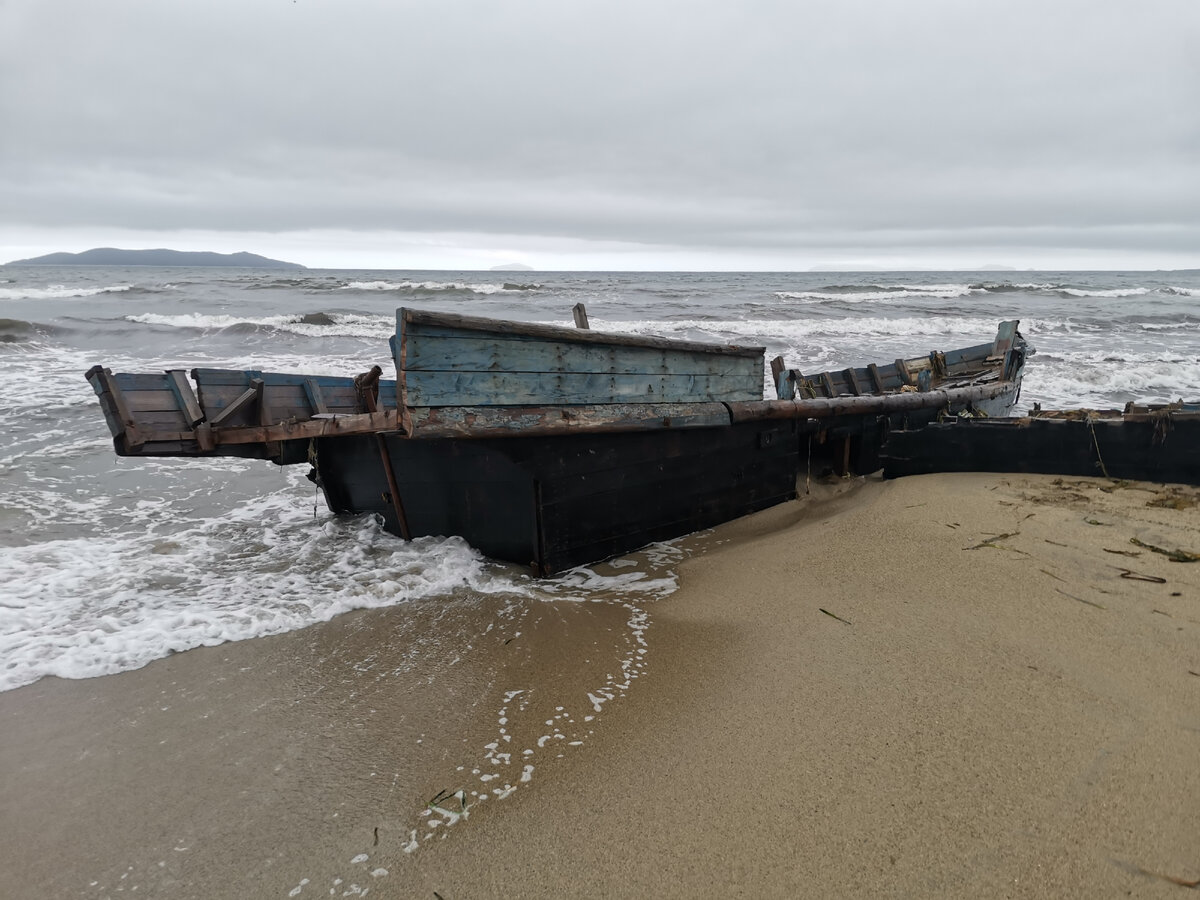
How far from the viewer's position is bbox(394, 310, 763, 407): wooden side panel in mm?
3918

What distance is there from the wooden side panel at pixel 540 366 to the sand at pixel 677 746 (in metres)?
1.46

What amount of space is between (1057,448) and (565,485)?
4.67 metres

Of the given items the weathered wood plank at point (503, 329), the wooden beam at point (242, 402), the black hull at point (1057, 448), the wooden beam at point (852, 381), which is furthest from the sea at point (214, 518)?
the wooden beam at point (852, 381)

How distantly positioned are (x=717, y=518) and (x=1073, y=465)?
3324 millimetres

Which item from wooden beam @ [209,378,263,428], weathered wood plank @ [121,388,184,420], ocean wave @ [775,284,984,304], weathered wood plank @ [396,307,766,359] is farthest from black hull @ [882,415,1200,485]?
ocean wave @ [775,284,984,304]

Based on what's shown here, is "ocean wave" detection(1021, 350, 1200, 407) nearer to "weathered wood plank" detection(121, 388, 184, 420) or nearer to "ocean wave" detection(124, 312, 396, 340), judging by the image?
"weathered wood plank" detection(121, 388, 184, 420)

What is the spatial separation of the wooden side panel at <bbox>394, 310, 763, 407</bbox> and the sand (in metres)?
1.46

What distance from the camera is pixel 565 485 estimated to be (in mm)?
4809

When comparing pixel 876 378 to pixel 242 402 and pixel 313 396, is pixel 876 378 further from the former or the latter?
pixel 242 402

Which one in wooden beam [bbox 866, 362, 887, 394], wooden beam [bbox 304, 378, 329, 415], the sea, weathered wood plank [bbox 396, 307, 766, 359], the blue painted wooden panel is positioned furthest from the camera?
the blue painted wooden panel

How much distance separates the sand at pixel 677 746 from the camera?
7.41 ft

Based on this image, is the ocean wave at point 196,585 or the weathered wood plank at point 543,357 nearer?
the weathered wood plank at point 543,357

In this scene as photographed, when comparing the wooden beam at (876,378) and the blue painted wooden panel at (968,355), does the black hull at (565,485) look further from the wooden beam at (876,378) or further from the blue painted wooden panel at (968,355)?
the blue painted wooden panel at (968,355)

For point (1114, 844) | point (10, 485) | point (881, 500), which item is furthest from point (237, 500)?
point (1114, 844)
